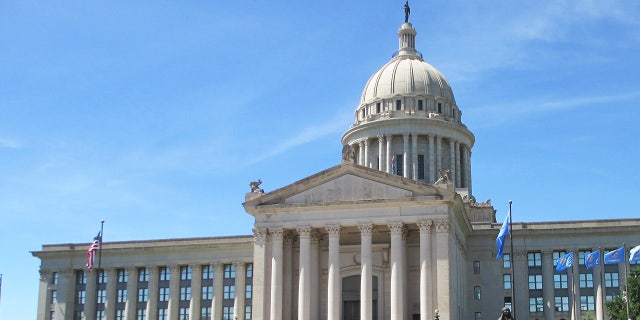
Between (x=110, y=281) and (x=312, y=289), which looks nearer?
(x=312, y=289)

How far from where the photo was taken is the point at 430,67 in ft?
361

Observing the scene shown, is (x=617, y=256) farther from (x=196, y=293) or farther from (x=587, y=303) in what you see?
(x=196, y=293)

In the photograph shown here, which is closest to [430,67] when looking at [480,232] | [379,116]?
[379,116]

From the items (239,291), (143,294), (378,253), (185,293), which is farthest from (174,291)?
(378,253)

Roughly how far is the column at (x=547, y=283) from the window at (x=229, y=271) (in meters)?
31.9

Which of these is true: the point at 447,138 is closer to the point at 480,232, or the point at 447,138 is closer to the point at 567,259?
the point at 480,232

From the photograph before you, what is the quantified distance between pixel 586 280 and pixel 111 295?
49859mm

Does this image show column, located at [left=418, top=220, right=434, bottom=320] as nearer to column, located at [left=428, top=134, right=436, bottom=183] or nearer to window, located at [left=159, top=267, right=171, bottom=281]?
column, located at [left=428, top=134, right=436, bottom=183]

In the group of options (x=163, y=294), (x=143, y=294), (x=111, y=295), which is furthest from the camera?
(x=111, y=295)

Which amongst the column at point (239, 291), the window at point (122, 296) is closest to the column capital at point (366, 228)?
the column at point (239, 291)

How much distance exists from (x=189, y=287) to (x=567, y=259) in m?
41.5

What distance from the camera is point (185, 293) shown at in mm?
100750

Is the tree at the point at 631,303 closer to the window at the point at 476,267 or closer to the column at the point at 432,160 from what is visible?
the window at the point at 476,267

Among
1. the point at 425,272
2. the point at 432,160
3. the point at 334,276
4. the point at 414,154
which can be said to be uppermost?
the point at 414,154
